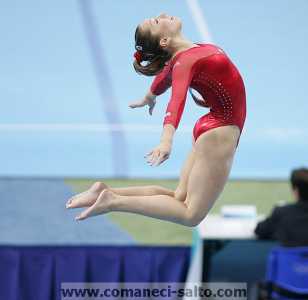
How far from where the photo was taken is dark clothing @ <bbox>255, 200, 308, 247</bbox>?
410 centimetres

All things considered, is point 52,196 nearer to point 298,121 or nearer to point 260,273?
point 260,273

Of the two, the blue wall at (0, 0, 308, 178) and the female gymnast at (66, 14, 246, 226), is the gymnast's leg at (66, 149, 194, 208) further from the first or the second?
the blue wall at (0, 0, 308, 178)

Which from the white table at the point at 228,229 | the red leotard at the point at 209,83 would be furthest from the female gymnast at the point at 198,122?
the white table at the point at 228,229

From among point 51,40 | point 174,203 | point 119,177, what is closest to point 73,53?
point 51,40

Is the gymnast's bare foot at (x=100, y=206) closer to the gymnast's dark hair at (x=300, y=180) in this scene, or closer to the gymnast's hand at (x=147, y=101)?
the gymnast's hand at (x=147, y=101)

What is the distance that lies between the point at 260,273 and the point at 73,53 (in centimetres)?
243

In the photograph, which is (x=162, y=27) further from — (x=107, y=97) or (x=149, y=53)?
(x=107, y=97)

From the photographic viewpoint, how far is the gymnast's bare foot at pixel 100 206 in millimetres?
2883

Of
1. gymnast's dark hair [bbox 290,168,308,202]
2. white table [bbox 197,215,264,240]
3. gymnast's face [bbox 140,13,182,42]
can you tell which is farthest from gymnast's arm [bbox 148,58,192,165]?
white table [bbox 197,215,264,240]

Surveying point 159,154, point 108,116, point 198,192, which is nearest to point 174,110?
point 159,154

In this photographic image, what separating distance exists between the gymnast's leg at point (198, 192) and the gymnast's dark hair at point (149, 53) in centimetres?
28

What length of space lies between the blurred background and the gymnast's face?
1.49 metres

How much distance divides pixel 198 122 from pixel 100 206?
435 mm

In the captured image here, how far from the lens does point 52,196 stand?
16.9 feet
